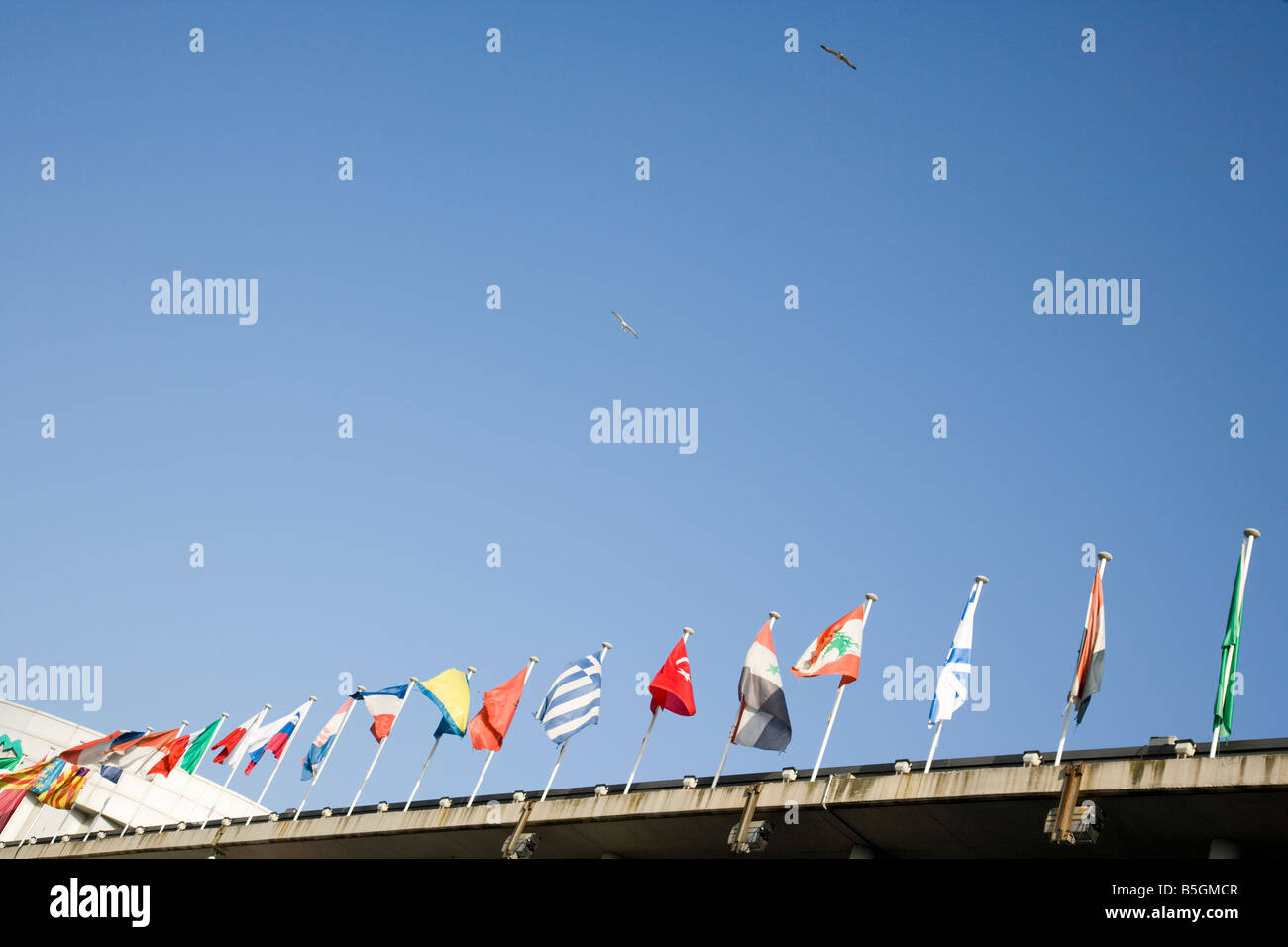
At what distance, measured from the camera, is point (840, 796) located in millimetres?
25297

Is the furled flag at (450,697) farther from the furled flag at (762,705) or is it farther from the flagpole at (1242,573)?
the flagpole at (1242,573)

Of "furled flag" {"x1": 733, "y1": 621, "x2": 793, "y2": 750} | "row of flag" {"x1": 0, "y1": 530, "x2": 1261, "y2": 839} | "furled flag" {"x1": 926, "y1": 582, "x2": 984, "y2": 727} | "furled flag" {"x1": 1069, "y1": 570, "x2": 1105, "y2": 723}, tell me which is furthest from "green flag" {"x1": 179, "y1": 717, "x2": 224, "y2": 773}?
"furled flag" {"x1": 1069, "y1": 570, "x2": 1105, "y2": 723}

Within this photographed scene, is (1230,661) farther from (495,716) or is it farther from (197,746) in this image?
(197,746)

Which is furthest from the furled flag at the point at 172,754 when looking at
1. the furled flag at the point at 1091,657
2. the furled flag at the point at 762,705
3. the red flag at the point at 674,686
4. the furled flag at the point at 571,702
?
the furled flag at the point at 1091,657

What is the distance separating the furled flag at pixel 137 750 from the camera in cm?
4506

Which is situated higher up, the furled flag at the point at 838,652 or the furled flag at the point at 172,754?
the furled flag at the point at 838,652

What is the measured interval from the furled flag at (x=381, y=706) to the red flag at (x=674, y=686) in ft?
35.2

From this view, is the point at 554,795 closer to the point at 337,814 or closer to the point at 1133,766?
the point at 337,814

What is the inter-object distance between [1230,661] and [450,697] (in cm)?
2218

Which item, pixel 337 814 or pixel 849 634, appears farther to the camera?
pixel 337 814

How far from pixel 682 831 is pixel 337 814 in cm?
1511

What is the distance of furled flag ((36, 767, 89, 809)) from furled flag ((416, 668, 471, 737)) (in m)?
19.3
